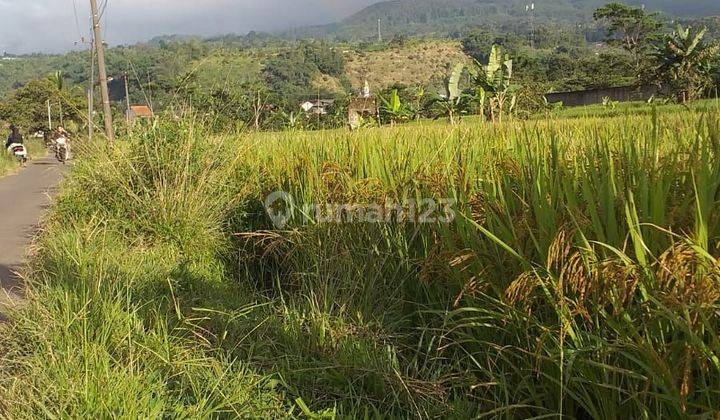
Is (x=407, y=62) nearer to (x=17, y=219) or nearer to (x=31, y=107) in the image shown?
(x=31, y=107)

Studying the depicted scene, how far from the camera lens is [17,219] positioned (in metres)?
7.64

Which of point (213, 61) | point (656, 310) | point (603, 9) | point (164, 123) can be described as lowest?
point (656, 310)

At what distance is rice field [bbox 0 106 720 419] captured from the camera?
176 cm

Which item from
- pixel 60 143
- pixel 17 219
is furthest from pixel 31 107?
pixel 17 219

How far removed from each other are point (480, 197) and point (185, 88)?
5.10m

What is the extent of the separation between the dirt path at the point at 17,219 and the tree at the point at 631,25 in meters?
44.4

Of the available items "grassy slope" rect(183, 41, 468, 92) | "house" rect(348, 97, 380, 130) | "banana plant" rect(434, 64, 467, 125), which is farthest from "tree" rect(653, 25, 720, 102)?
"grassy slope" rect(183, 41, 468, 92)

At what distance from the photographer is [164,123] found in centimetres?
647

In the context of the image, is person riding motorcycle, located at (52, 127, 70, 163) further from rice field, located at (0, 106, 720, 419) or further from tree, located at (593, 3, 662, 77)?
tree, located at (593, 3, 662, 77)

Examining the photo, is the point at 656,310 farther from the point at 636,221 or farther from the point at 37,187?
the point at 37,187

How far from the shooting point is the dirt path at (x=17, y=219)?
4.48 metres

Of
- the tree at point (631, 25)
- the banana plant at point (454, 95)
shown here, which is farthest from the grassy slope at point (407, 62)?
the banana plant at point (454, 95)

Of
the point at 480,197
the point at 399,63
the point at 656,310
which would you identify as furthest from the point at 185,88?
the point at 399,63

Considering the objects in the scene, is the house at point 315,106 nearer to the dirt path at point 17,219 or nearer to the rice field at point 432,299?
the rice field at point 432,299
